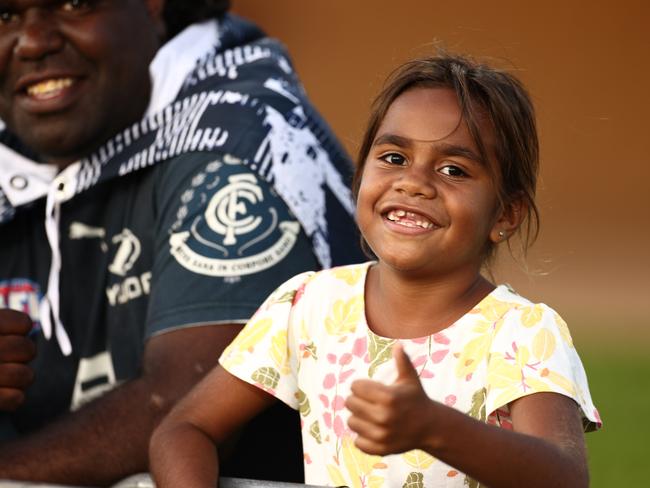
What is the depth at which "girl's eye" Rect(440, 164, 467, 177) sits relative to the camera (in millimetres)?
2362

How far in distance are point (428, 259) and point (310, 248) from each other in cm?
83

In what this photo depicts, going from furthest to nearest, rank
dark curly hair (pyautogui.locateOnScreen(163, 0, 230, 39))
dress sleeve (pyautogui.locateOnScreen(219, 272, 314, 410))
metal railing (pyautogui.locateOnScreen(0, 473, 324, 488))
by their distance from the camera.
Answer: dark curly hair (pyautogui.locateOnScreen(163, 0, 230, 39)) < dress sleeve (pyautogui.locateOnScreen(219, 272, 314, 410)) < metal railing (pyautogui.locateOnScreen(0, 473, 324, 488))

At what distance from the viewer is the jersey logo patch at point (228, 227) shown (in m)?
3.09

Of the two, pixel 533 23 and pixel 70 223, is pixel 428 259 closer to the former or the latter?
pixel 70 223

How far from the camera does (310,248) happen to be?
3.17 metres

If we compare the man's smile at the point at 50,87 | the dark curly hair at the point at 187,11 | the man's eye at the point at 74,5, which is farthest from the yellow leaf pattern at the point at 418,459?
the dark curly hair at the point at 187,11

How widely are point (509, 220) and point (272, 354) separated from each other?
53cm

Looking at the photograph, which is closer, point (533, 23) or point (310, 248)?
point (310, 248)

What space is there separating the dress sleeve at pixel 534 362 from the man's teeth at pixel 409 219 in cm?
22

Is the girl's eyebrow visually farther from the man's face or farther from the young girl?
the man's face

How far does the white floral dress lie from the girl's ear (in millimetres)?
103

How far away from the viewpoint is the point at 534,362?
224 cm

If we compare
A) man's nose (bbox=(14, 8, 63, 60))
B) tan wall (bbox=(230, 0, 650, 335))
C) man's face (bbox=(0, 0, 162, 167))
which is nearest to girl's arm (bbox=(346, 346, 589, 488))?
man's face (bbox=(0, 0, 162, 167))

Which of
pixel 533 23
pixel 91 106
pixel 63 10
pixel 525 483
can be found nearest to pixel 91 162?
pixel 91 106
